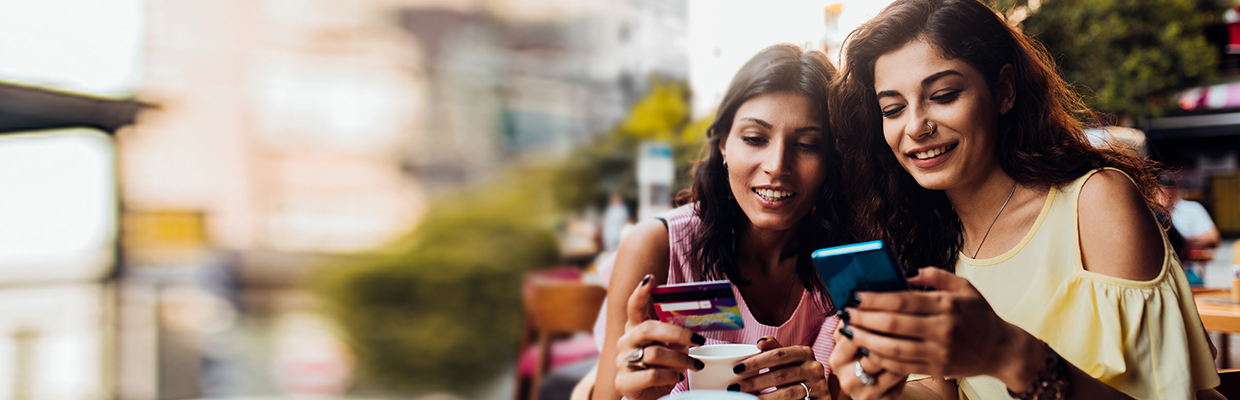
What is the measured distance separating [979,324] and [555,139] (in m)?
11.2

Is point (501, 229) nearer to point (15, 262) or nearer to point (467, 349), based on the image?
point (467, 349)

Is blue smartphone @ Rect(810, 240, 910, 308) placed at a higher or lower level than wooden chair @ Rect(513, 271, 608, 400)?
higher

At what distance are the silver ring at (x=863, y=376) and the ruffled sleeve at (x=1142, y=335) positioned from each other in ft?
1.60

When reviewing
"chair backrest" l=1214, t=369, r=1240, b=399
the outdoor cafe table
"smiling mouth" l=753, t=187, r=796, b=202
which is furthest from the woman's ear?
the outdoor cafe table

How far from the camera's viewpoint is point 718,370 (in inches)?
41.6

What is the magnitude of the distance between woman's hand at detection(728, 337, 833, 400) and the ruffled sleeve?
1.58ft

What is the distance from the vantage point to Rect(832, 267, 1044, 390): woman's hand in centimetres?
86

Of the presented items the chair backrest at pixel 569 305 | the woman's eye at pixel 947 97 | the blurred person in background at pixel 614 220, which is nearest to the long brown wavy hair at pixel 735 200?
the woman's eye at pixel 947 97

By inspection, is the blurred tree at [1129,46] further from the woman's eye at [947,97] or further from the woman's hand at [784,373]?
the woman's hand at [784,373]

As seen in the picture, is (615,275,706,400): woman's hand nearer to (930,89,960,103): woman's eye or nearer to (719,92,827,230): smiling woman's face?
(719,92,827,230): smiling woman's face

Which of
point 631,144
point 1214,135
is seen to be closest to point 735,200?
point 631,144

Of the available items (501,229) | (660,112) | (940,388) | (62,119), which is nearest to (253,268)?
(62,119)

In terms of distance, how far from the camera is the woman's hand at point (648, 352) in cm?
111

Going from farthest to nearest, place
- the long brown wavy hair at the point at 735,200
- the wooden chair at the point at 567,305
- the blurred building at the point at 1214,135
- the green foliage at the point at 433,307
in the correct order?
1. the blurred building at the point at 1214,135
2. the green foliage at the point at 433,307
3. the wooden chair at the point at 567,305
4. the long brown wavy hair at the point at 735,200
